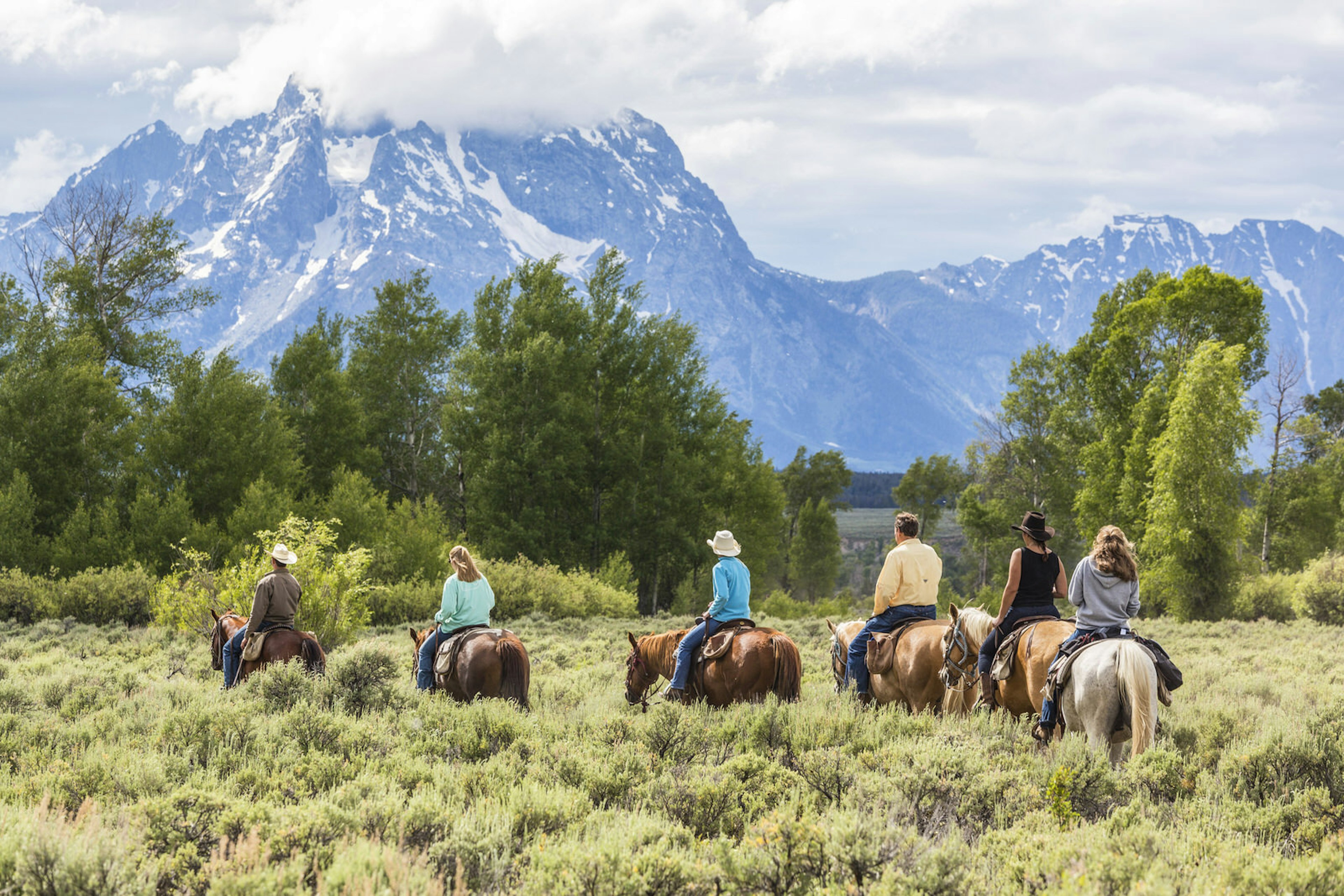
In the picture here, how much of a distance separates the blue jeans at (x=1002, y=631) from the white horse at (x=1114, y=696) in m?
0.99

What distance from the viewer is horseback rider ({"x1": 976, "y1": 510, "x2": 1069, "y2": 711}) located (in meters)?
7.68

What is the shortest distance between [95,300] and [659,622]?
22.5m

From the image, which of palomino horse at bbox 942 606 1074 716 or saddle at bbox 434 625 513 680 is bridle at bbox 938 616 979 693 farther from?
saddle at bbox 434 625 513 680

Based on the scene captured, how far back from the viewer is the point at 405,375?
3822 centimetres

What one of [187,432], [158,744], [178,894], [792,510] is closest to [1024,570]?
[178,894]

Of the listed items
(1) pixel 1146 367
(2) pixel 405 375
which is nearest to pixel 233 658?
(1) pixel 1146 367

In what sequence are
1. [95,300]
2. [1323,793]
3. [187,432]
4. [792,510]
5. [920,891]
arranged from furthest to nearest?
1. [792,510]
2. [95,300]
3. [187,432]
4. [1323,793]
5. [920,891]

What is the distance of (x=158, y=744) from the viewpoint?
22.0ft

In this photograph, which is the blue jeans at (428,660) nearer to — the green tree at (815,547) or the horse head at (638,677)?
the horse head at (638,677)

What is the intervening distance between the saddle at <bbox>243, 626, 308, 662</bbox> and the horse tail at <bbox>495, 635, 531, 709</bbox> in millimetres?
2460

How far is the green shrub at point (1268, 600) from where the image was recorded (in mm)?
25766

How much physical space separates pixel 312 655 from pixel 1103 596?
827 centimetres

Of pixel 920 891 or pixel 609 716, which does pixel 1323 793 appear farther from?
pixel 609 716

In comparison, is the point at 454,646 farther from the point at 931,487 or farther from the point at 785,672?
the point at 931,487
